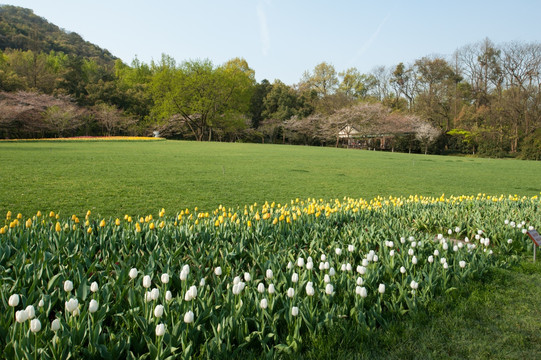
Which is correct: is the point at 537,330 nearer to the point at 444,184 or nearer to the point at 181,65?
the point at 444,184

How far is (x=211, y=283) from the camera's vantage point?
280 cm

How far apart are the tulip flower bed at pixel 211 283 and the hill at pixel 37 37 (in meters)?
65.9

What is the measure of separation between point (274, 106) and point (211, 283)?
51265 mm

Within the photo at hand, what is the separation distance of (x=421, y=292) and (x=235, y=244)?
1777 mm

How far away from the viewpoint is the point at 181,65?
1788 inches

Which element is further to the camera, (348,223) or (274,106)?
(274,106)

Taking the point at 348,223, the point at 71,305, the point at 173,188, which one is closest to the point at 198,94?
the point at 173,188

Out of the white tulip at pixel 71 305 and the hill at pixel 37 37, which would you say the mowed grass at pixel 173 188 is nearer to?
the white tulip at pixel 71 305

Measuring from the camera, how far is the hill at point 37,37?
181ft

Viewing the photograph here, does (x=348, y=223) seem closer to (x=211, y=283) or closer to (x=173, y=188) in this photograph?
(x=211, y=283)

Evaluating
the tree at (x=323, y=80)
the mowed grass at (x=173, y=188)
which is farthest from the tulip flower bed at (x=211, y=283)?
the tree at (x=323, y=80)

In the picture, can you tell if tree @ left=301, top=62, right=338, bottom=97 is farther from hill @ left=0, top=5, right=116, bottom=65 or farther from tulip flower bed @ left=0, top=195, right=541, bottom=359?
tulip flower bed @ left=0, top=195, right=541, bottom=359

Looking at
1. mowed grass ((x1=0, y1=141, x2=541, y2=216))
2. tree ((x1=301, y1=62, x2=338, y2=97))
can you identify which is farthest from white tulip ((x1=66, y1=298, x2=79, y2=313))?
tree ((x1=301, y1=62, x2=338, y2=97))

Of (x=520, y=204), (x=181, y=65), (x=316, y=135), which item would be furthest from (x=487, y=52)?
(x=520, y=204)
